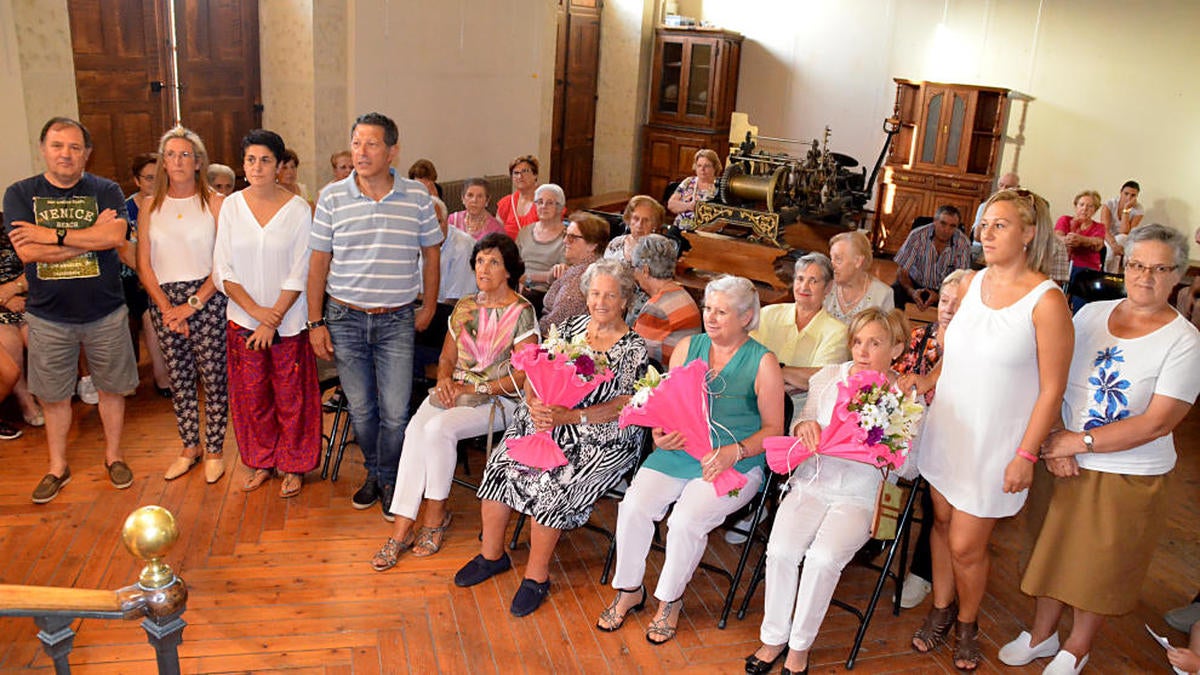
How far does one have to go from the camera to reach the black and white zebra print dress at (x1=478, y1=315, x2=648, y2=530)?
3.80 meters

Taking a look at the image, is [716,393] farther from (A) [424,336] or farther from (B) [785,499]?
(A) [424,336]

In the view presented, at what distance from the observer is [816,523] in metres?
3.48

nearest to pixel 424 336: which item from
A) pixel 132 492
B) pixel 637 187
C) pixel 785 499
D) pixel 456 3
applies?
pixel 132 492

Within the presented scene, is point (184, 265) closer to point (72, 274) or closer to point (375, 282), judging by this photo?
point (72, 274)

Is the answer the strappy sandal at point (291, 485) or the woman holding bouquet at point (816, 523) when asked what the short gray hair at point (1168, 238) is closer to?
the woman holding bouquet at point (816, 523)

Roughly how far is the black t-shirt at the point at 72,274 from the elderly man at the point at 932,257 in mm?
4965

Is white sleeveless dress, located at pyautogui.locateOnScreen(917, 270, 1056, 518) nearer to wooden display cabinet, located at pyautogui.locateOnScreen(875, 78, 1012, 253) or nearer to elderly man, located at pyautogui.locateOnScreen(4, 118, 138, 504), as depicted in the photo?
elderly man, located at pyautogui.locateOnScreen(4, 118, 138, 504)

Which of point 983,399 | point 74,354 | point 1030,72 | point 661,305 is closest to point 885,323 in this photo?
point 983,399

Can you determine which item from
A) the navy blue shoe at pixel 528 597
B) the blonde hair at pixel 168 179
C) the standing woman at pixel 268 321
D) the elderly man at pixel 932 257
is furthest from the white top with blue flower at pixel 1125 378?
the blonde hair at pixel 168 179

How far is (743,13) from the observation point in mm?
12719

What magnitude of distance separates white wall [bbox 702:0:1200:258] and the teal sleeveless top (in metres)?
9.16

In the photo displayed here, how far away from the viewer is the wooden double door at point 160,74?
6.46 metres

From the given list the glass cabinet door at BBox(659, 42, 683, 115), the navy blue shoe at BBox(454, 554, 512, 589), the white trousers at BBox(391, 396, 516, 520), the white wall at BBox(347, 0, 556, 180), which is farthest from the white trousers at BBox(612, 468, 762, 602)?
the glass cabinet door at BBox(659, 42, 683, 115)

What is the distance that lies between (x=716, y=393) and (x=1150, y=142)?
9.37 m
